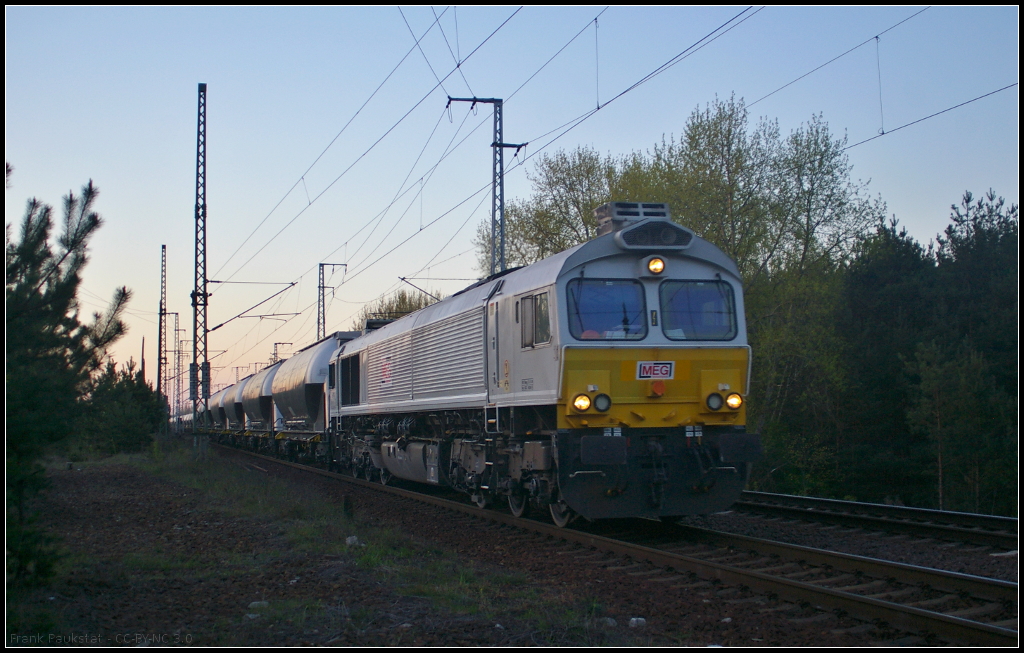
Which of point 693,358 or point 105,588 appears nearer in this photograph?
point 105,588

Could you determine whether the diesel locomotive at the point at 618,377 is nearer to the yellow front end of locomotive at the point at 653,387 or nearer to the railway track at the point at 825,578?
the yellow front end of locomotive at the point at 653,387

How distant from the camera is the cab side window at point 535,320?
10172 mm

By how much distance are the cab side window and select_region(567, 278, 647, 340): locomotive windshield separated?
388 millimetres

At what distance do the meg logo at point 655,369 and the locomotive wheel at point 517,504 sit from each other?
3174 millimetres

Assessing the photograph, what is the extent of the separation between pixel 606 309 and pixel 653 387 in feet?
3.65

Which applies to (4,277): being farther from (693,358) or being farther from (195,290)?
(195,290)

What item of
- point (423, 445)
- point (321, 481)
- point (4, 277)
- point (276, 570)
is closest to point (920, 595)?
point (276, 570)

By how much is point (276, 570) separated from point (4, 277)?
3.88m

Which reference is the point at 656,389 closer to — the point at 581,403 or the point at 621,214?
the point at 581,403

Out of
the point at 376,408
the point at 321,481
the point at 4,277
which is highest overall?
the point at 4,277

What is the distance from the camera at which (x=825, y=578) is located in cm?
780

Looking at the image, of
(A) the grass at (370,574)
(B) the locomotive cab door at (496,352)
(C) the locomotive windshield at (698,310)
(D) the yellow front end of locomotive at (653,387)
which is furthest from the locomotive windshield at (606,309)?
(A) the grass at (370,574)

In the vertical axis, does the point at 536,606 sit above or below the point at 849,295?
below

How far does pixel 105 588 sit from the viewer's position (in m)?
7.44
